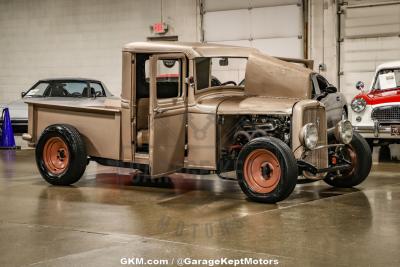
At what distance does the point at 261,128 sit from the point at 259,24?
33.3ft

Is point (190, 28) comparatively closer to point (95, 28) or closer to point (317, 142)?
point (95, 28)

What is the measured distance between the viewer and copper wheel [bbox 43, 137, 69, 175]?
873 centimetres

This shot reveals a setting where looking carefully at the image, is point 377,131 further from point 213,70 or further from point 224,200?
point 224,200

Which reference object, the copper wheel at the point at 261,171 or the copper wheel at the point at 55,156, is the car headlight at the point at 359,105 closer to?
the copper wheel at the point at 261,171

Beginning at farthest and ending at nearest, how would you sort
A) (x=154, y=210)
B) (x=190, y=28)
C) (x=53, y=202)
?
(x=190, y=28), (x=53, y=202), (x=154, y=210)

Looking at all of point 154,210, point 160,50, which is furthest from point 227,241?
point 160,50

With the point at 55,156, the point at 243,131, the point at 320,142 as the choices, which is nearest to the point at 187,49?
the point at 243,131

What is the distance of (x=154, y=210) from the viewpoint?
7.00 m

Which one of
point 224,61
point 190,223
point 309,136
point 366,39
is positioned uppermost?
point 366,39

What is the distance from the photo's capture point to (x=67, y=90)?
15.3m

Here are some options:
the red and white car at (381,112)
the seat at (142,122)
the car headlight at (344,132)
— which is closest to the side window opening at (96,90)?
the red and white car at (381,112)

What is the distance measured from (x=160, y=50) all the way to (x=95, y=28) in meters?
12.2

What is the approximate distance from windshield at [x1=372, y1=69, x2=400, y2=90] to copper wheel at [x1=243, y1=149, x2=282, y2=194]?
5.74 meters

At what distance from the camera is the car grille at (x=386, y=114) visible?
38.5 feet
